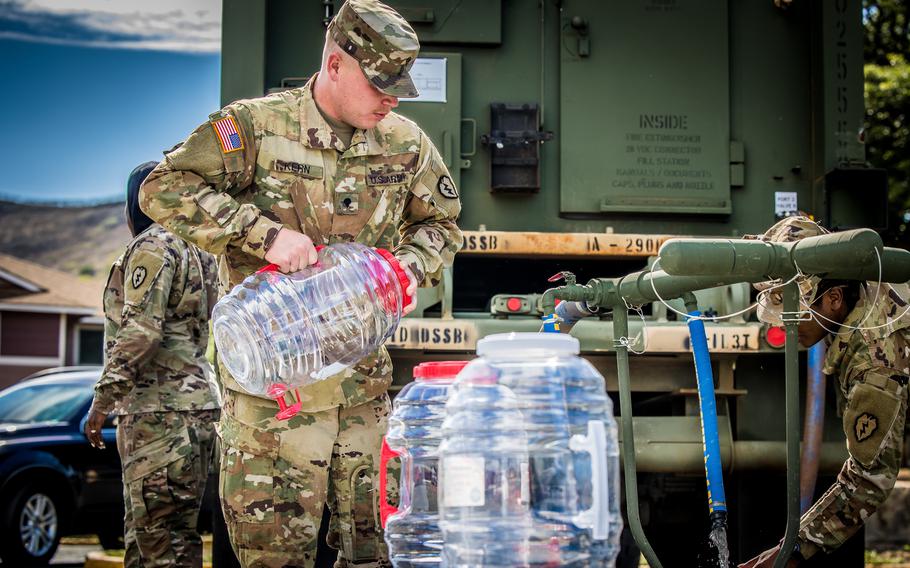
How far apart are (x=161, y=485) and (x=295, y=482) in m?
1.78

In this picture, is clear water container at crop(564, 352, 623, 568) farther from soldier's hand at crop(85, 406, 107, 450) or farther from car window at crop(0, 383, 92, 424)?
car window at crop(0, 383, 92, 424)

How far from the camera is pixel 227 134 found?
3.10 m

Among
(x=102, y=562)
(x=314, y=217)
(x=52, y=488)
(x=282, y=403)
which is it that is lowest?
(x=102, y=562)

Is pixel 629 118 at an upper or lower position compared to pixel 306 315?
upper

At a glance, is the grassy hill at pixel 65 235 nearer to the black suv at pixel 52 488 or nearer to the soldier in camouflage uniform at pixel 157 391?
the black suv at pixel 52 488

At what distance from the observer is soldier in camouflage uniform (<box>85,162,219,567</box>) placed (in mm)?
4672

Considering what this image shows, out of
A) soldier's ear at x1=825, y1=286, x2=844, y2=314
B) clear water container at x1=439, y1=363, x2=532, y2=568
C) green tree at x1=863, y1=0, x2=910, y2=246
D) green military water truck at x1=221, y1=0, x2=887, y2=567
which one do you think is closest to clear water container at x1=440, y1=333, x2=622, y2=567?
clear water container at x1=439, y1=363, x2=532, y2=568

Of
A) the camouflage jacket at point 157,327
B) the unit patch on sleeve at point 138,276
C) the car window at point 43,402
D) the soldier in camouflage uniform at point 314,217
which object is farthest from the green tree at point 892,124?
the soldier in camouflage uniform at point 314,217

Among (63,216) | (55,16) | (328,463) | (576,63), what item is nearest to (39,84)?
(55,16)

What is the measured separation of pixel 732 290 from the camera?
15.8 ft

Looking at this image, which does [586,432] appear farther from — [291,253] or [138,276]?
[138,276]

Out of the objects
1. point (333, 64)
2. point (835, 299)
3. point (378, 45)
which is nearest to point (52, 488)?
point (333, 64)

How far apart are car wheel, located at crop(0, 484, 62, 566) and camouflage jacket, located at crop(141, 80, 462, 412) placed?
6.31 meters

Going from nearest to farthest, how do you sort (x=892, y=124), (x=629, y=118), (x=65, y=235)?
(x=629, y=118), (x=892, y=124), (x=65, y=235)
